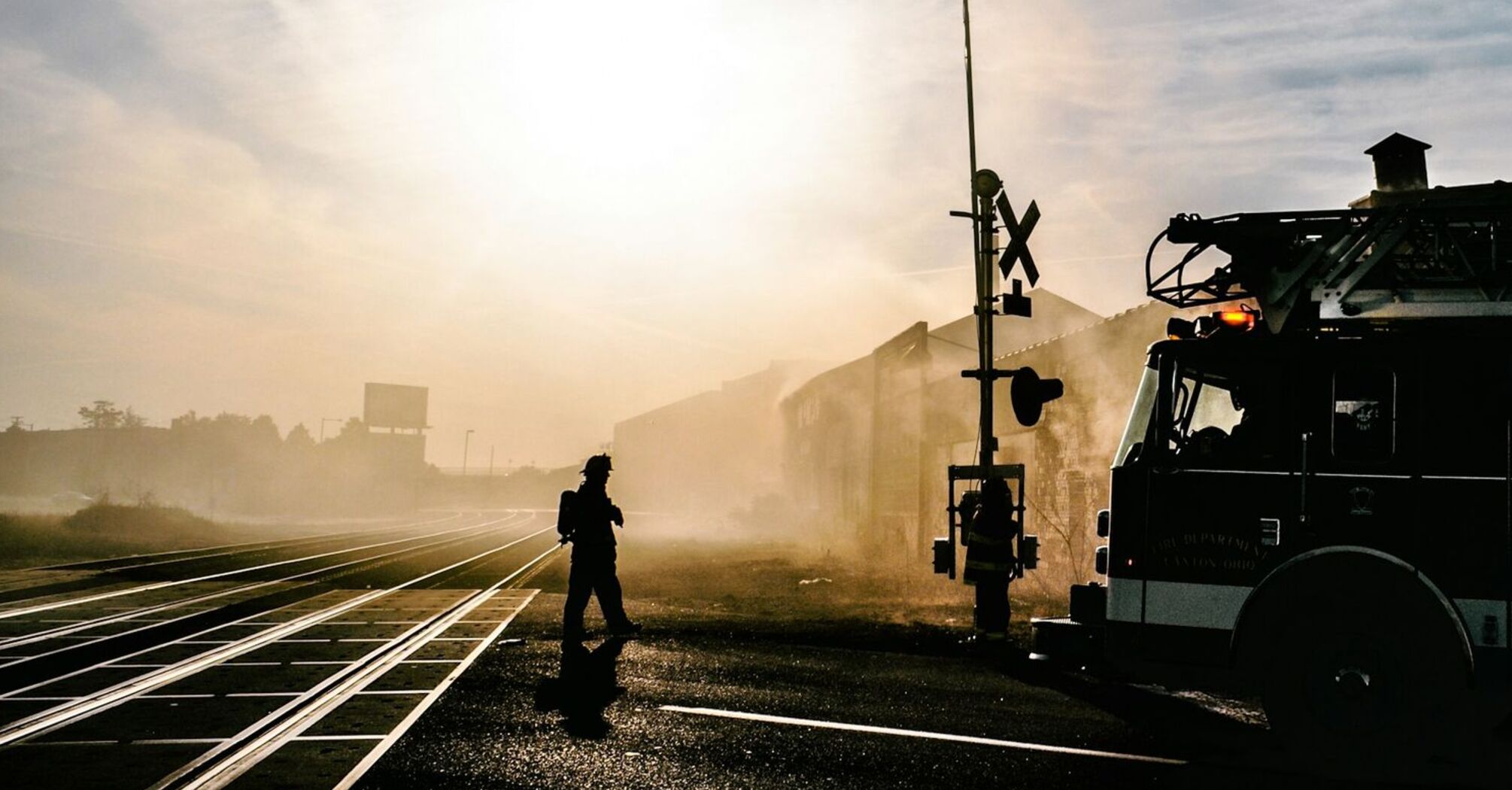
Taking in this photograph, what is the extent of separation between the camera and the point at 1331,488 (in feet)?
19.5

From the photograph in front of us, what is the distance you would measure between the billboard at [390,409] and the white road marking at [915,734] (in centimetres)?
12604

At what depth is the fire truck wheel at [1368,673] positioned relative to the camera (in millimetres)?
5551

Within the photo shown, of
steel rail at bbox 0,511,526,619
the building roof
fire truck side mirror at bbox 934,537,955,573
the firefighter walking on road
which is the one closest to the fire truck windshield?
the firefighter walking on road

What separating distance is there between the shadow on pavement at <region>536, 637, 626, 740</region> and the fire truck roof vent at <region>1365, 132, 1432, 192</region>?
2105cm

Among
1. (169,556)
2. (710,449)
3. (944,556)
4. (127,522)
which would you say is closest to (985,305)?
(944,556)

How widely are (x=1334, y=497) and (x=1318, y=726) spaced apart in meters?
1.26

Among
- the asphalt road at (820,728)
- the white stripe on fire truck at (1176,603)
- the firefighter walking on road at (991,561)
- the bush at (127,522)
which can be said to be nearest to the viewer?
the asphalt road at (820,728)

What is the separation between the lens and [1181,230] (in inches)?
266

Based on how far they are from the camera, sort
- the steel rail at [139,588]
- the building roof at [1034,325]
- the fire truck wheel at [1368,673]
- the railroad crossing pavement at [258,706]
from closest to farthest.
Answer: the railroad crossing pavement at [258,706], the fire truck wheel at [1368,673], the steel rail at [139,588], the building roof at [1034,325]

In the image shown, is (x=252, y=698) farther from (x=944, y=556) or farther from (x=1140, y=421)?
(x=1140, y=421)

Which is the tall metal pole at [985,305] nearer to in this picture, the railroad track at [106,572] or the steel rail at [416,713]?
the steel rail at [416,713]

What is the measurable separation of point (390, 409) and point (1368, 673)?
426 feet

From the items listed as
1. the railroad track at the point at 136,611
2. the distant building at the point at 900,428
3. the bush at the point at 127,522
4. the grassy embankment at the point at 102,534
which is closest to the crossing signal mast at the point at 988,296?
the railroad track at the point at 136,611

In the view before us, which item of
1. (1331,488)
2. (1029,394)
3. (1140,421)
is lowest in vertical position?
(1331,488)
